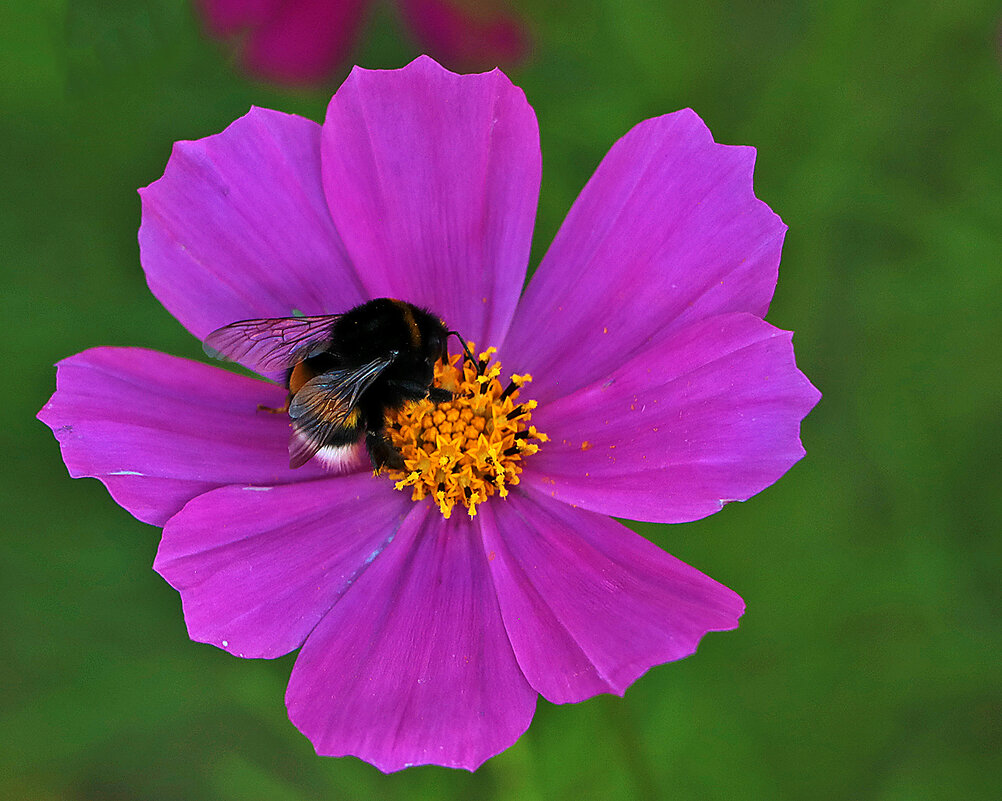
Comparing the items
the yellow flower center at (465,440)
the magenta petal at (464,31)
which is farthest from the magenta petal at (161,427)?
the magenta petal at (464,31)

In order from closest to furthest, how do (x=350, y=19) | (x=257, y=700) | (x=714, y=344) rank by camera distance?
(x=714, y=344)
(x=350, y=19)
(x=257, y=700)

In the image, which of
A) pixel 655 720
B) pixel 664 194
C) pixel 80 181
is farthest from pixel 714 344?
pixel 80 181

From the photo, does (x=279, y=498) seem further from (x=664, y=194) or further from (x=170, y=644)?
(x=170, y=644)

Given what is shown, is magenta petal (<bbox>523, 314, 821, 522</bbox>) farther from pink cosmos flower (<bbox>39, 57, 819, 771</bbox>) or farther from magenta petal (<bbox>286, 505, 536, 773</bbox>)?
magenta petal (<bbox>286, 505, 536, 773</bbox>)

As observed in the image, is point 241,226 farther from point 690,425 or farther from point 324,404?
point 690,425

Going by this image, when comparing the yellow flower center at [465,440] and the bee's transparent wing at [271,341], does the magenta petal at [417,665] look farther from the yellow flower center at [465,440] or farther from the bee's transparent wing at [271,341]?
the bee's transparent wing at [271,341]

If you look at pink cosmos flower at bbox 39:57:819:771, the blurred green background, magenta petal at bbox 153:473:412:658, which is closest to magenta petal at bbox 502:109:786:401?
pink cosmos flower at bbox 39:57:819:771

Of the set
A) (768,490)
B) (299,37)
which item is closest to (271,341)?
(299,37)
